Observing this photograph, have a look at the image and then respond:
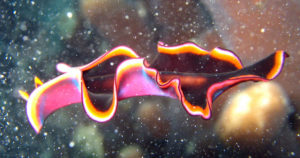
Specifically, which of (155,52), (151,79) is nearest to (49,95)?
(151,79)

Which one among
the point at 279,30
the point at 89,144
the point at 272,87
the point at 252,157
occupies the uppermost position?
the point at 279,30

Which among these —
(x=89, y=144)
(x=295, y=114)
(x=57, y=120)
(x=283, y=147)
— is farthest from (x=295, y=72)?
(x=57, y=120)

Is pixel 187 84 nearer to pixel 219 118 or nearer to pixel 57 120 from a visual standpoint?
pixel 219 118

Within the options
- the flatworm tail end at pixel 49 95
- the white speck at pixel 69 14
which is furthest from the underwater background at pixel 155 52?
the flatworm tail end at pixel 49 95

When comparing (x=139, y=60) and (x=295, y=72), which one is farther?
(x=295, y=72)

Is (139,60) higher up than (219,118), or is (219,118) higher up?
(139,60)
